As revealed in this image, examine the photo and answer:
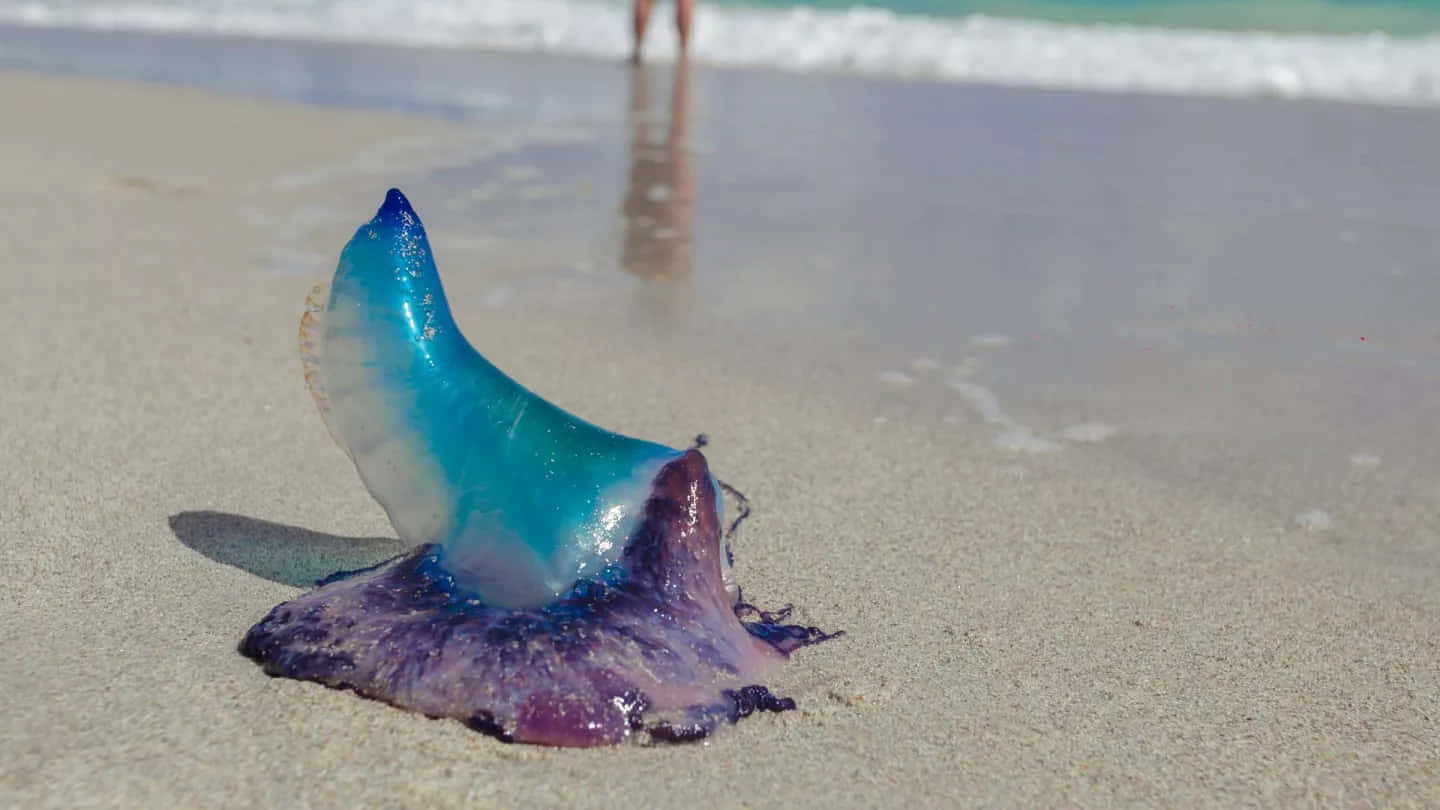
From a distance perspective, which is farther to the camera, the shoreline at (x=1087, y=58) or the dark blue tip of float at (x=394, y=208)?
the shoreline at (x=1087, y=58)

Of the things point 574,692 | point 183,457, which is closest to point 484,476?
point 574,692

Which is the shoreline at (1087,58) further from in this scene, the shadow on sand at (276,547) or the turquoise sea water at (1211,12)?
the shadow on sand at (276,547)

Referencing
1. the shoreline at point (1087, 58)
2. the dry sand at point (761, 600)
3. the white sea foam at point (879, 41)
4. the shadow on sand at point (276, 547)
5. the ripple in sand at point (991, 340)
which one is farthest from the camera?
the white sea foam at point (879, 41)

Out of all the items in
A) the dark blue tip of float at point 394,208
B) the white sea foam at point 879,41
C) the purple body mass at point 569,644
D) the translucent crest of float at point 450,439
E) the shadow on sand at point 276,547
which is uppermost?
the dark blue tip of float at point 394,208

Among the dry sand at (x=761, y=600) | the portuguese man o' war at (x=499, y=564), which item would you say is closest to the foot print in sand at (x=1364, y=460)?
the dry sand at (x=761, y=600)

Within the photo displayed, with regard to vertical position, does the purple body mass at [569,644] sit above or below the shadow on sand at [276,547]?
above

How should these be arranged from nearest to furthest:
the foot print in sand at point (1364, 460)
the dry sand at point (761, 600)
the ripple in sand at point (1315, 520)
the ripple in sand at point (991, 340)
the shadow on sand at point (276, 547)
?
the dry sand at point (761, 600) < the shadow on sand at point (276, 547) < the ripple in sand at point (1315, 520) < the foot print in sand at point (1364, 460) < the ripple in sand at point (991, 340)
